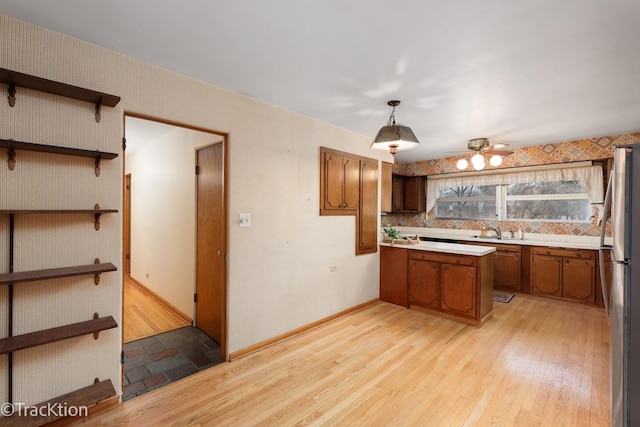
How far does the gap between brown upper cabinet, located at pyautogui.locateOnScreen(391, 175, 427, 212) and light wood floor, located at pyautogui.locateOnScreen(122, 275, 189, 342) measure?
4570mm

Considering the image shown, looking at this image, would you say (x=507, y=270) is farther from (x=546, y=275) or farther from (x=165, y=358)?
(x=165, y=358)

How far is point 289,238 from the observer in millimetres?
3260

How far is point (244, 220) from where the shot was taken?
2.83m

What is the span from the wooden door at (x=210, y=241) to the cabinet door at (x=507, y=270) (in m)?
4.53

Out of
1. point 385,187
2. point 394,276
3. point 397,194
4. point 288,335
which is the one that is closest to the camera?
point 288,335

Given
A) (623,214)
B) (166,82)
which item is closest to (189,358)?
(166,82)

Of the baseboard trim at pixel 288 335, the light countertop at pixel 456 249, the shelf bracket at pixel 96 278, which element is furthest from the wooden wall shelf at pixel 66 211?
the light countertop at pixel 456 249

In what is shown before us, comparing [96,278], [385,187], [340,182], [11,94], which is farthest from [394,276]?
[11,94]

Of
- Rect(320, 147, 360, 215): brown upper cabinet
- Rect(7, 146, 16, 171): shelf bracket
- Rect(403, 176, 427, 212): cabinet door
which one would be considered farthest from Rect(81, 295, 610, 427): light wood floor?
Rect(403, 176, 427, 212): cabinet door

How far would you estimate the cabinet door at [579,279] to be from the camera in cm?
418

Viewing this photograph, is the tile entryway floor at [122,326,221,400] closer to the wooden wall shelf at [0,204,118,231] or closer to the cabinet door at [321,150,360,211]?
the wooden wall shelf at [0,204,118,231]

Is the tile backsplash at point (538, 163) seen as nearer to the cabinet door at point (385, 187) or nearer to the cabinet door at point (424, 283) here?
the cabinet door at point (385, 187)

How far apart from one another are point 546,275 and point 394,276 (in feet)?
7.97

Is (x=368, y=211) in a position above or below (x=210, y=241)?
above
